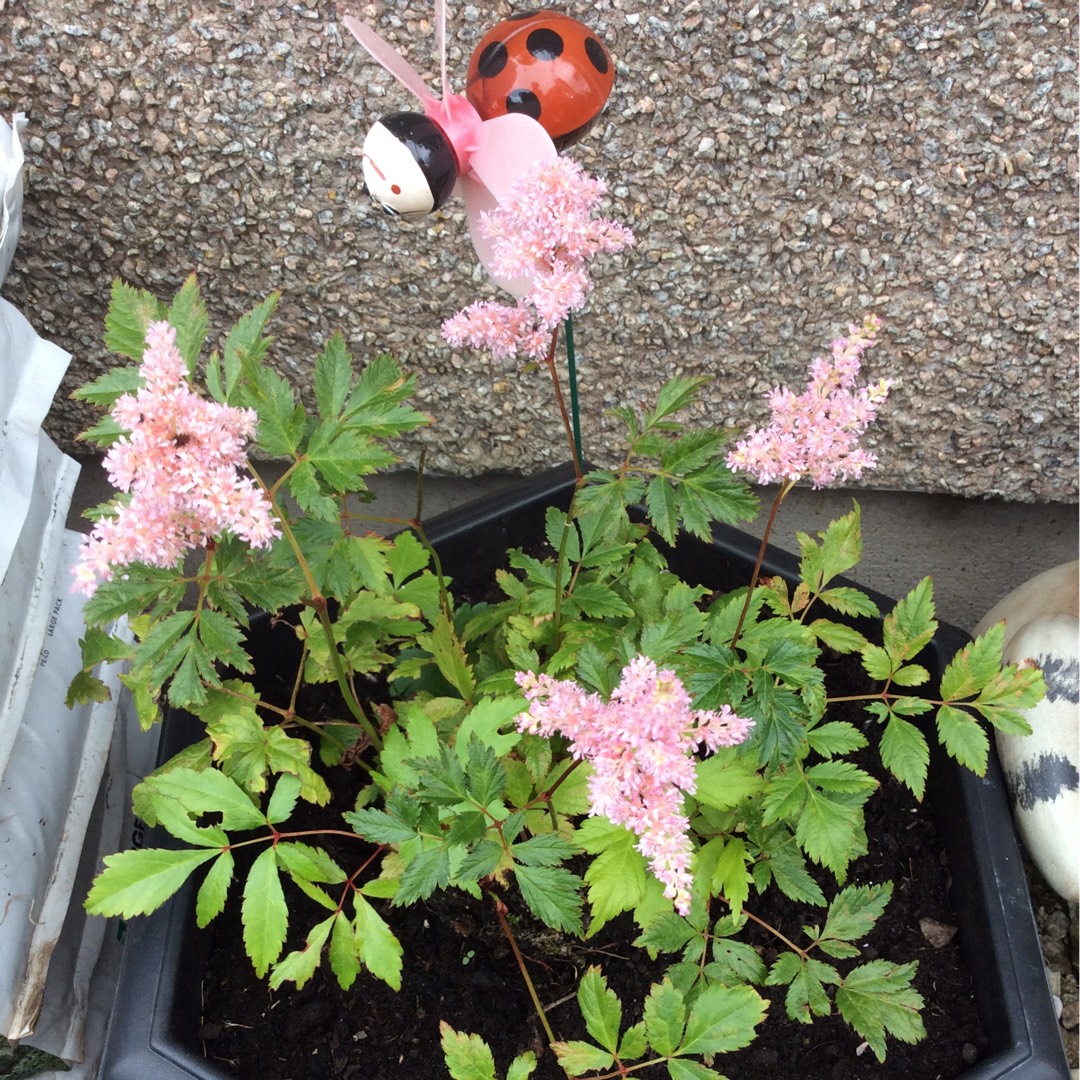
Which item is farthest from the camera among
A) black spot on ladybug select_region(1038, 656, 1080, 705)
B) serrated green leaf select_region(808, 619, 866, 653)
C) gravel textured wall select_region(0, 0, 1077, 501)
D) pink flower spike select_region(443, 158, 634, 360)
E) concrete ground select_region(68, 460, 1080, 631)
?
concrete ground select_region(68, 460, 1080, 631)

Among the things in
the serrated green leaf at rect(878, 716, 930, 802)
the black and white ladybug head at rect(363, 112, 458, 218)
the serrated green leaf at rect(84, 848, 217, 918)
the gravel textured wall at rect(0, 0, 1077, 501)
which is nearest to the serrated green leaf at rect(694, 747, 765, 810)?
the serrated green leaf at rect(878, 716, 930, 802)

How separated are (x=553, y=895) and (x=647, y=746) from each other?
20cm

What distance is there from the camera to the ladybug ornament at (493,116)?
30.4 inches

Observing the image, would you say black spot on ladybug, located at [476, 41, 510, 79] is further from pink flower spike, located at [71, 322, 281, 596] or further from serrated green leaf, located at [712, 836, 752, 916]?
serrated green leaf, located at [712, 836, 752, 916]

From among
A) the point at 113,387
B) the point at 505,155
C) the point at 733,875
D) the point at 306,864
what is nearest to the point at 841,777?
the point at 733,875

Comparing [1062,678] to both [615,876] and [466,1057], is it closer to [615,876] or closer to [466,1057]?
[615,876]

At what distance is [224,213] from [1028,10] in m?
1.04

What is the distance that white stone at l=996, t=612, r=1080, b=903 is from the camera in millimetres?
1247

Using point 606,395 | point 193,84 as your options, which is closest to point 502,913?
point 606,395

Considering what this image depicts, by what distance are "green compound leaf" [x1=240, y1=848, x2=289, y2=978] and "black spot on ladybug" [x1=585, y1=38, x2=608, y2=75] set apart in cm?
74

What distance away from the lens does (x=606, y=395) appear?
4.90ft

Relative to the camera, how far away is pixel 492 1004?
1.03 m

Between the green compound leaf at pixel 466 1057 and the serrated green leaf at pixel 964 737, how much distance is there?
18.9 inches

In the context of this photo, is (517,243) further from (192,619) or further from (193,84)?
(193,84)
